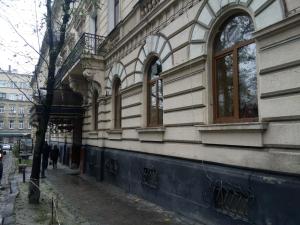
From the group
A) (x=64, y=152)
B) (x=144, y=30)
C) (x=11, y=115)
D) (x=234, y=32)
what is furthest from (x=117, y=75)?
(x=11, y=115)

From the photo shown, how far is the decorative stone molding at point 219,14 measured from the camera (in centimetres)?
586

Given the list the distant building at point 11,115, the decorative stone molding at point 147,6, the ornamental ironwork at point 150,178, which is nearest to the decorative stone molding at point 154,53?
the decorative stone molding at point 147,6

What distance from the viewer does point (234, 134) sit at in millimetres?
6652

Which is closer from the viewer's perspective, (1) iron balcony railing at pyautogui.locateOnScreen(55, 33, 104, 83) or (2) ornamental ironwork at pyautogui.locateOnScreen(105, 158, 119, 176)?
(2) ornamental ironwork at pyautogui.locateOnScreen(105, 158, 119, 176)

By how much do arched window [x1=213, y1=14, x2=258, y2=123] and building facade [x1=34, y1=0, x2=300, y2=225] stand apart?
19 mm

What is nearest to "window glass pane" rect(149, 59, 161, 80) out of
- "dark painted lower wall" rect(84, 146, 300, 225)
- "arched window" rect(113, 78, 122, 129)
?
"dark painted lower wall" rect(84, 146, 300, 225)

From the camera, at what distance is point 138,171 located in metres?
10.9

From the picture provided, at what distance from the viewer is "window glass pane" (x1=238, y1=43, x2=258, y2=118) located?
260 inches

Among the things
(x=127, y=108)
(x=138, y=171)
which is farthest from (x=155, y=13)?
(x=138, y=171)

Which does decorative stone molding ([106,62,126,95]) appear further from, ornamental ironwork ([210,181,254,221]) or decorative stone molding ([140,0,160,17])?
ornamental ironwork ([210,181,254,221])

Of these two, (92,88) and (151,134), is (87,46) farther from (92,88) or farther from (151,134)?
(151,134)

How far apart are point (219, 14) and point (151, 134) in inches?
153

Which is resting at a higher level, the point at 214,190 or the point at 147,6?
the point at 147,6

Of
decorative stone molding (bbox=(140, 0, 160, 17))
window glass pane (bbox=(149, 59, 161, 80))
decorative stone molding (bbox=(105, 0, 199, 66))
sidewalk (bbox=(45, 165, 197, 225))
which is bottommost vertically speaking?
sidewalk (bbox=(45, 165, 197, 225))
